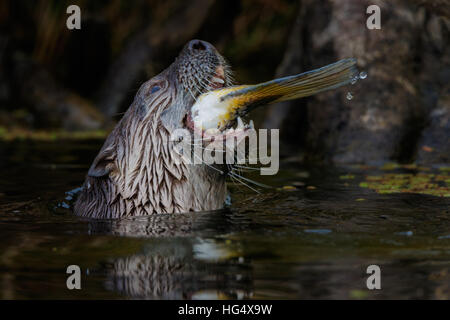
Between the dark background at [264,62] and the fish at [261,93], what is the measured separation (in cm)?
160

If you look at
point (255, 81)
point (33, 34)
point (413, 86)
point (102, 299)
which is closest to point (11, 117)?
point (33, 34)

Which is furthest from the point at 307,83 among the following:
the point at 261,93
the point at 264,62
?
the point at 264,62

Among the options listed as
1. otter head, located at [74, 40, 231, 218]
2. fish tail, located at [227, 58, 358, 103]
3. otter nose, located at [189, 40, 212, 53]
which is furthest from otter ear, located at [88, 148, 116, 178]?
fish tail, located at [227, 58, 358, 103]

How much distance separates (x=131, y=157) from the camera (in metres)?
4.77

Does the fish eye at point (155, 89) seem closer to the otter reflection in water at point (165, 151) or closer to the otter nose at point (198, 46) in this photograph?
the otter reflection in water at point (165, 151)

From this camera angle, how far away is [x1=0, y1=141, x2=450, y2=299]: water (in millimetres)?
3320

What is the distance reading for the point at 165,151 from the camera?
185 inches

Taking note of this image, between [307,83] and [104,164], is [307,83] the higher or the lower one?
the higher one

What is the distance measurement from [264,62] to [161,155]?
796cm

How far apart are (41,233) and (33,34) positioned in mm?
8653

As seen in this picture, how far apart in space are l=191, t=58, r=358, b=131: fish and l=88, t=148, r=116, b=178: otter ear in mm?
641

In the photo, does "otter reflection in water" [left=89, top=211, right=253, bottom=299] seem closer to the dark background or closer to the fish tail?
the fish tail

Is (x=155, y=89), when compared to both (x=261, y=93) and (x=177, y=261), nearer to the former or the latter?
(x=261, y=93)

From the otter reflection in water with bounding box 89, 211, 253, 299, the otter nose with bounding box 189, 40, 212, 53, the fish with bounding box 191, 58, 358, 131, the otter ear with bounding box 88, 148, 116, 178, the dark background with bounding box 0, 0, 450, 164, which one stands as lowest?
the otter reflection in water with bounding box 89, 211, 253, 299
